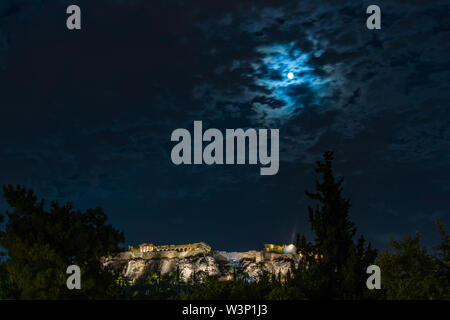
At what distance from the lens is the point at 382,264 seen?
88.9 ft

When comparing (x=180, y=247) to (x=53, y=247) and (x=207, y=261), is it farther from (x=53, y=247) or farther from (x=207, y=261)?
(x=53, y=247)

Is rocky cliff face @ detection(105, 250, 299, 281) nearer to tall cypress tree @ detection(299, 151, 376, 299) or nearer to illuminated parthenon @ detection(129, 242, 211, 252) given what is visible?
illuminated parthenon @ detection(129, 242, 211, 252)

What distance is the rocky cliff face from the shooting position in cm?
11441

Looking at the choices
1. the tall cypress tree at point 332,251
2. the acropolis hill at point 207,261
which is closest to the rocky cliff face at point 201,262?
the acropolis hill at point 207,261

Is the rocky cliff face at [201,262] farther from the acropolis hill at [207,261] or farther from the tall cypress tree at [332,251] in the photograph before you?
the tall cypress tree at [332,251]

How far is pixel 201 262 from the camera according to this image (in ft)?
392

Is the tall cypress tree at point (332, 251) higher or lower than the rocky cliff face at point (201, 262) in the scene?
higher

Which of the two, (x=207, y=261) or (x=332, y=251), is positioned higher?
(x=332, y=251)

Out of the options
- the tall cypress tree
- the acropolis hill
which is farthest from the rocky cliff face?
the tall cypress tree

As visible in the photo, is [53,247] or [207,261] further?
→ [207,261]

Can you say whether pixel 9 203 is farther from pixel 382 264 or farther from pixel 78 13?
pixel 382 264

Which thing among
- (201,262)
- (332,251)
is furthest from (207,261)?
(332,251)

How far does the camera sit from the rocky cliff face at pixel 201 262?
375ft
